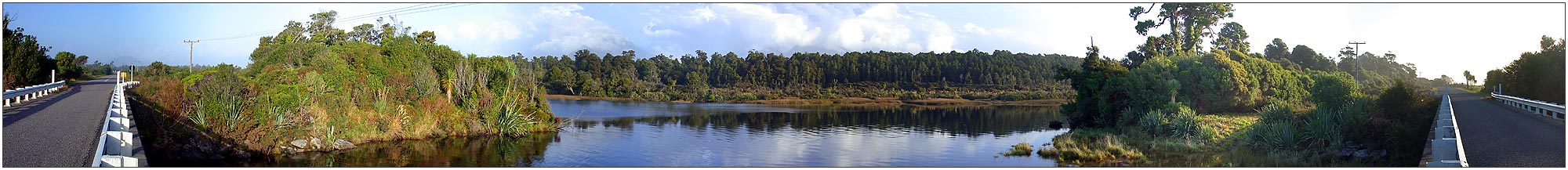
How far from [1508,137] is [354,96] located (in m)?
23.0

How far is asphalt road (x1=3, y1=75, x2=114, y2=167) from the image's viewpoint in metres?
9.29

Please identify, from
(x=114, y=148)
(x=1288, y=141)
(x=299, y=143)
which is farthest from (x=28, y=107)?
(x=1288, y=141)

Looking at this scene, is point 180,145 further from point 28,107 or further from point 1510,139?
point 1510,139

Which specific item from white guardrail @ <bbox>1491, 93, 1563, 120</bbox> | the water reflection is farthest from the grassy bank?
the water reflection

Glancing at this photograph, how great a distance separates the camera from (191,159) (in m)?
16.3

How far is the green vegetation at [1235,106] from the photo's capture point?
54.4ft

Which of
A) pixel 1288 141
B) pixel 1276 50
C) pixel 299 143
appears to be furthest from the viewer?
pixel 1276 50

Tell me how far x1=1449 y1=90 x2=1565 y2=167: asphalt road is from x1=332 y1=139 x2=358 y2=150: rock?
811 inches

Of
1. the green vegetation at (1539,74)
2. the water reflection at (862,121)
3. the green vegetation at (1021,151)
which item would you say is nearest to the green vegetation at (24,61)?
the water reflection at (862,121)

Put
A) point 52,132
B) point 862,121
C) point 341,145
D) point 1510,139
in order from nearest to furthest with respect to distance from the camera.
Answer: point 52,132 → point 1510,139 → point 341,145 → point 862,121

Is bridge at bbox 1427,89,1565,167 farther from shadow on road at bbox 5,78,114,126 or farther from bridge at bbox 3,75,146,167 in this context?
shadow on road at bbox 5,78,114,126

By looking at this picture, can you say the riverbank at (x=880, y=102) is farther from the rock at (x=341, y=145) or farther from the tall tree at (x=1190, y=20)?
the rock at (x=341, y=145)

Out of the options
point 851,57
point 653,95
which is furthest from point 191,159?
point 851,57

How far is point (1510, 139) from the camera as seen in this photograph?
39.0ft
